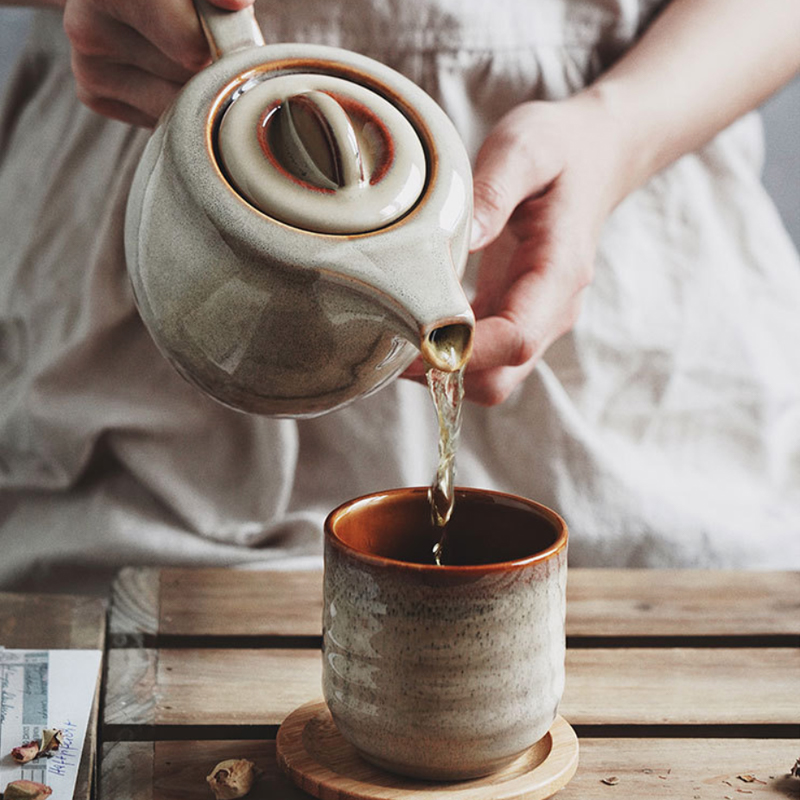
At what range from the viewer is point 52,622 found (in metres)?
0.70

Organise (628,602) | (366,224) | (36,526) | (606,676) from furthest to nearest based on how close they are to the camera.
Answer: (36,526)
(628,602)
(606,676)
(366,224)

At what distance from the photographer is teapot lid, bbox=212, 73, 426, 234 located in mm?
465

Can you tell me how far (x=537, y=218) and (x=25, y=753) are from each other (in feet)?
1.50

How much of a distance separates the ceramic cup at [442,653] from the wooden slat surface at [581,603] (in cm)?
20

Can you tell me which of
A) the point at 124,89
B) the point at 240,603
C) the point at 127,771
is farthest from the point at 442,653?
the point at 124,89

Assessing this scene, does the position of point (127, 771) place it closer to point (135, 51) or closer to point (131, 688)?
point (131, 688)

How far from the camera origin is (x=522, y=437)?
0.89m

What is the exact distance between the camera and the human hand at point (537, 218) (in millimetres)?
684

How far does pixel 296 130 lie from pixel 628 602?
42 cm

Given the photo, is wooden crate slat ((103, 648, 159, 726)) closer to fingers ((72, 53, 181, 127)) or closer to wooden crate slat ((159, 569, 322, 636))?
wooden crate slat ((159, 569, 322, 636))

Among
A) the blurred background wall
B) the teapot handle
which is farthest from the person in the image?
the blurred background wall

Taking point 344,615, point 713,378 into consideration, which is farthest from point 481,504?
point 713,378

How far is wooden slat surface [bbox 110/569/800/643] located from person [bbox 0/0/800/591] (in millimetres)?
80

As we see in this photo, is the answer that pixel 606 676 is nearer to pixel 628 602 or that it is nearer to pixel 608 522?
pixel 628 602
